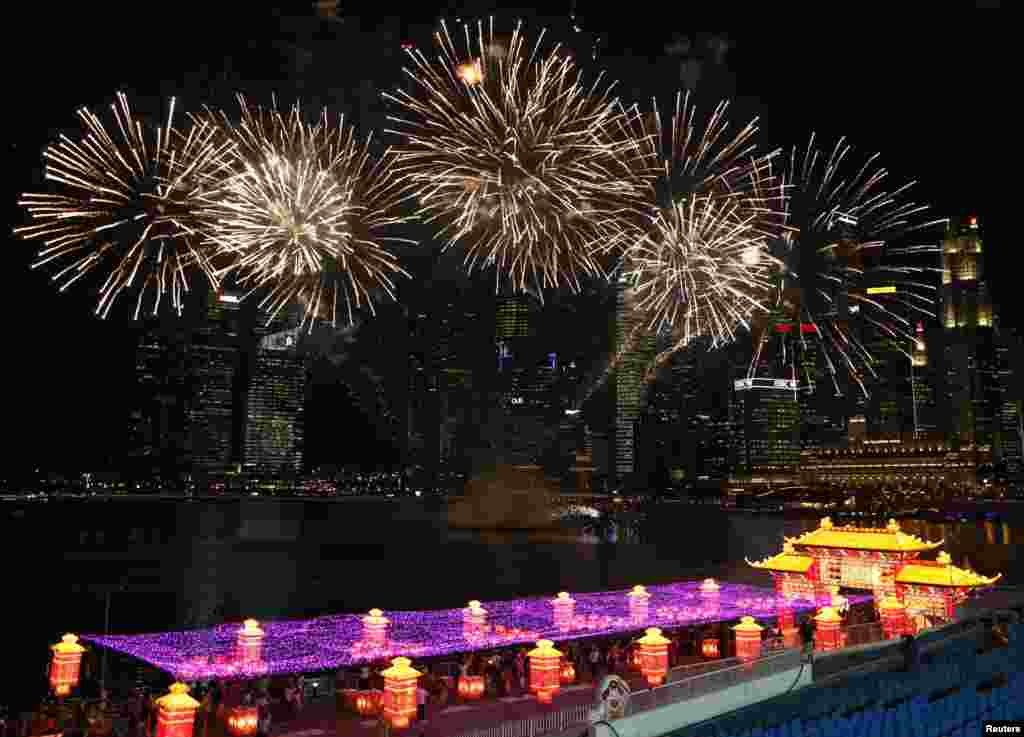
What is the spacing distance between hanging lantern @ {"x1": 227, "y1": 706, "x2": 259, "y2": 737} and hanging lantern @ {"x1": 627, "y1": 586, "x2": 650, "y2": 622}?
48.7 ft

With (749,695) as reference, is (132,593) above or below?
below

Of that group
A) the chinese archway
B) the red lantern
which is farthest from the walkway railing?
the chinese archway

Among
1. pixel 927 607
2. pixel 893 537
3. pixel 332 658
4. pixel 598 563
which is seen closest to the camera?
pixel 332 658

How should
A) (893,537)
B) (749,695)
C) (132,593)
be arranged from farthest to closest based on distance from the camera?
(132,593), (893,537), (749,695)

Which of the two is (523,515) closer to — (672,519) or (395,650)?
(672,519)

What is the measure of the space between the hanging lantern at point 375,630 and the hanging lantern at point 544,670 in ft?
18.0

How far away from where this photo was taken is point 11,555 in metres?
99.9

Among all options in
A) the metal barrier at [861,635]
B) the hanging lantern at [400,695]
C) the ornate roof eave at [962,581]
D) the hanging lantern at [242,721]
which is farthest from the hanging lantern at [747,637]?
the hanging lantern at [242,721]

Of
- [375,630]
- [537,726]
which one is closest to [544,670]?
[375,630]

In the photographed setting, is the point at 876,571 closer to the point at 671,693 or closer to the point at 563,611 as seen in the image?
the point at 563,611

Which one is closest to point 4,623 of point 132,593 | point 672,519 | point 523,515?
point 132,593

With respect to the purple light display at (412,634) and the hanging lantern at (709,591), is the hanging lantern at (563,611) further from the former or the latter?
the hanging lantern at (709,591)

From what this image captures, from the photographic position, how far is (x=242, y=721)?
21281 mm

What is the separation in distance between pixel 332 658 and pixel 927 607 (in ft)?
69.7
